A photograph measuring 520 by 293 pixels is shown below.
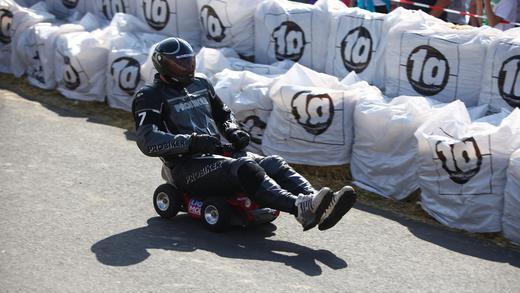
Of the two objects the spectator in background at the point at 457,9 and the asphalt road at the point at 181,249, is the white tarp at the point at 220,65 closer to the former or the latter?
the asphalt road at the point at 181,249

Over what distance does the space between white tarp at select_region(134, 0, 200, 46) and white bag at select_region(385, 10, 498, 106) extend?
2.83 metres

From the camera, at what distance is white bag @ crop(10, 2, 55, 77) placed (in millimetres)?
11156

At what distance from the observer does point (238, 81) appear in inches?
336

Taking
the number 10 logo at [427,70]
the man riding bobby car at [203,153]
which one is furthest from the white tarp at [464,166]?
the man riding bobby car at [203,153]

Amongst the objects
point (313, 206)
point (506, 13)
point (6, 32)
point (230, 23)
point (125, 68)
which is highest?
point (506, 13)

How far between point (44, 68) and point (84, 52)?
2.93 feet

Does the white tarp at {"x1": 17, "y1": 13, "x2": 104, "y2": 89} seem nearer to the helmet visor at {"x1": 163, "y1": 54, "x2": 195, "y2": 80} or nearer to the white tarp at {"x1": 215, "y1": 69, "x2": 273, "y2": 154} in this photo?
the white tarp at {"x1": 215, "y1": 69, "x2": 273, "y2": 154}

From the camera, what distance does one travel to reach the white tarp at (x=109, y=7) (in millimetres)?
10914

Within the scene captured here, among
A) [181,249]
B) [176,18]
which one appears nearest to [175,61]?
[181,249]

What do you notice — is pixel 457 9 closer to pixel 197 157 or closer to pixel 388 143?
pixel 388 143

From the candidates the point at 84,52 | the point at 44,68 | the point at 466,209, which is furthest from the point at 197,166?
the point at 44,68

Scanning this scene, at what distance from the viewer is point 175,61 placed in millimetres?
6535

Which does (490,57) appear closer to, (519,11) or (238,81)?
(519,11)

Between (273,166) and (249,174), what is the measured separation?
0.97ft
